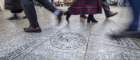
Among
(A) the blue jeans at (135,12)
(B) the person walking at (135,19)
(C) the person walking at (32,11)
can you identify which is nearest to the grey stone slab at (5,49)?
(C) the person walking at (32,11)

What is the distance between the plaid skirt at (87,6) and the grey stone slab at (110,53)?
1261 millimetres

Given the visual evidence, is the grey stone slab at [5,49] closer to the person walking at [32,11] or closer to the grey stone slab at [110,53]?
the person walking at [32,11]

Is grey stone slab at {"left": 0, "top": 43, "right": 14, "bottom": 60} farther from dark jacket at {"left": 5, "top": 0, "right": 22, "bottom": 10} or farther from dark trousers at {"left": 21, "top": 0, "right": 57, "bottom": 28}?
dark jacket at {"left": 5, "top": 0, "right": 22, "bottom": 10}

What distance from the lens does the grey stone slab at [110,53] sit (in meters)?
0.85

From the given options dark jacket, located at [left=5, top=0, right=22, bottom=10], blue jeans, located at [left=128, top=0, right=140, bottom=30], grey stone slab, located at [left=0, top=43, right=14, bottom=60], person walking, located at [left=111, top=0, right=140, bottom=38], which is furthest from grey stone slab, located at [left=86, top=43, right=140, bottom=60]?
dark jacket, located at [left=5, top=0, right=22, bottom=10]

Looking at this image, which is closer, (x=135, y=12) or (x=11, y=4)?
(x=135, y=12)

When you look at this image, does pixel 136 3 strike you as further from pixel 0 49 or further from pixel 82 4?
pixel 0 49

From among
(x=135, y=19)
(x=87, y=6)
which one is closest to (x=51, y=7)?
(x=87, y=6)

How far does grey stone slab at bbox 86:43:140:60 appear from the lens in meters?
0.85

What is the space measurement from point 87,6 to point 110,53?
4.77ft

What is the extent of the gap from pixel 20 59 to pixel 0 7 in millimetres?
6769

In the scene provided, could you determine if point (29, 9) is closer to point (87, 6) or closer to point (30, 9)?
point (30, 9)

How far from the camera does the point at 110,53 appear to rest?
0.93m

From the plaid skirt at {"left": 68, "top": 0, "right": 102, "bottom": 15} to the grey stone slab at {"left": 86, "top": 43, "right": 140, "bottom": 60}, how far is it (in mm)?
1261
